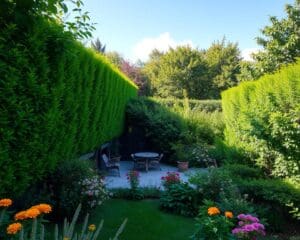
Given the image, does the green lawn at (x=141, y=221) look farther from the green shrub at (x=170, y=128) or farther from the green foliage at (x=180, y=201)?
the green shrub at (x=170, y=128)

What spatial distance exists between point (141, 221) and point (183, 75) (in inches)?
1040

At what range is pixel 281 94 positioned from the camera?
5965 mm

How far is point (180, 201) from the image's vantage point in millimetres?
6363

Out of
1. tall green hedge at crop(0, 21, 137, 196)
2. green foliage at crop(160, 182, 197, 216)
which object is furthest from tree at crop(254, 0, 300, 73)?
tall green hedge at crop(0, 21, 137, 196)

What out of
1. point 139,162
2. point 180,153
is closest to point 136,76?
point 180,153

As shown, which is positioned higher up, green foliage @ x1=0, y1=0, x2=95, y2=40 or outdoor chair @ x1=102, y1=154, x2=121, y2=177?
green foliage @ x1=0, y1=0, x2=95, y2=40

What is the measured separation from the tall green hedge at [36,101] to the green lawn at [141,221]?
1426 millimetres

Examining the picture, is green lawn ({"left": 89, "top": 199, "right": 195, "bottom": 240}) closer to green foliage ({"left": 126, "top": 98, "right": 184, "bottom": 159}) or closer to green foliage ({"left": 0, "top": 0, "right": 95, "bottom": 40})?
green foliage ({"left": 0, "top": 0, "right": 95, "bottom": 40})

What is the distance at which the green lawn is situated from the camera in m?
4.92

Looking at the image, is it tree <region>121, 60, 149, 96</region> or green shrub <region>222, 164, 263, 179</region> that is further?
tree <region>121, 60, 149, 96</region>

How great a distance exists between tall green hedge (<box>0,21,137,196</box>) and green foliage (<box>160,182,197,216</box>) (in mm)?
2260

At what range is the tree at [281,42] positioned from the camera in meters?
13.4

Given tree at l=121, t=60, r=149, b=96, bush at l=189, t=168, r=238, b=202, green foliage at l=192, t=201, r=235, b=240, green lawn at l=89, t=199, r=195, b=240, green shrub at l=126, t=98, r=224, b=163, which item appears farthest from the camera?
tree at l=121, t=60, r=149, b=96

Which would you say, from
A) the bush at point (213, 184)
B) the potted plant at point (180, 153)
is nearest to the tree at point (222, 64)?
the potted plant at point (180, 153)
